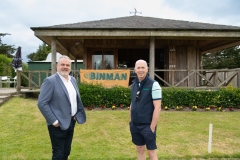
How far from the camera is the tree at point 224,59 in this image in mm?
39781

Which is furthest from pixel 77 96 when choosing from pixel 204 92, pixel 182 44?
pixel 182 44

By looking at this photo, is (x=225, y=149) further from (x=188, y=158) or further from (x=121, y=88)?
(x=121, y=88)

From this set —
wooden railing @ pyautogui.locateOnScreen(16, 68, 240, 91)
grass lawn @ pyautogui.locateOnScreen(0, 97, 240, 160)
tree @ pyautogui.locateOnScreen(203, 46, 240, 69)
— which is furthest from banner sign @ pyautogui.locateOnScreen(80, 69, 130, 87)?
tree @ pyautogui.locateOnScreen(203, 46, 240, 69)

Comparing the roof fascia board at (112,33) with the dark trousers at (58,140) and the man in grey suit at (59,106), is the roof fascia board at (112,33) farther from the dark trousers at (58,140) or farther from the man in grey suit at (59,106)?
the dark trousers at (58,140)

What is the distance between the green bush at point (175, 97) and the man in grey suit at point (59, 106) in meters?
5.98

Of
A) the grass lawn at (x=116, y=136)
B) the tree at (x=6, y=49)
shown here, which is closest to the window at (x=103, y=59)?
the grass lawn at (x=116, y=136)

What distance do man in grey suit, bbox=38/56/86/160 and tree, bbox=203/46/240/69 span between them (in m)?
40.7

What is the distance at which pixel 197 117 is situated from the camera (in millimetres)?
8000

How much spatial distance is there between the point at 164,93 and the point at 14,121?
18.2 ft

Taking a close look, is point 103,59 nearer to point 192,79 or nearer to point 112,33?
point 112,33

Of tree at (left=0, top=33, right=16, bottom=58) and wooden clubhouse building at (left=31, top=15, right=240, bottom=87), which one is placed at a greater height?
tree at (left=0, top=33, right=16, bottom=58)

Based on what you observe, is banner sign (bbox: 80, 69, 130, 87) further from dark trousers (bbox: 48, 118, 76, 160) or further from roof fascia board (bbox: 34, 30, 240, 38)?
dark trousers (bbox: 48, 118, 76, 160)

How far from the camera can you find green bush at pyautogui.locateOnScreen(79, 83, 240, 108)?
941 centimetres

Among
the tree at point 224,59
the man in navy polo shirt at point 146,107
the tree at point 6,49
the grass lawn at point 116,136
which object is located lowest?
A: the grass lawn at point 116,136
